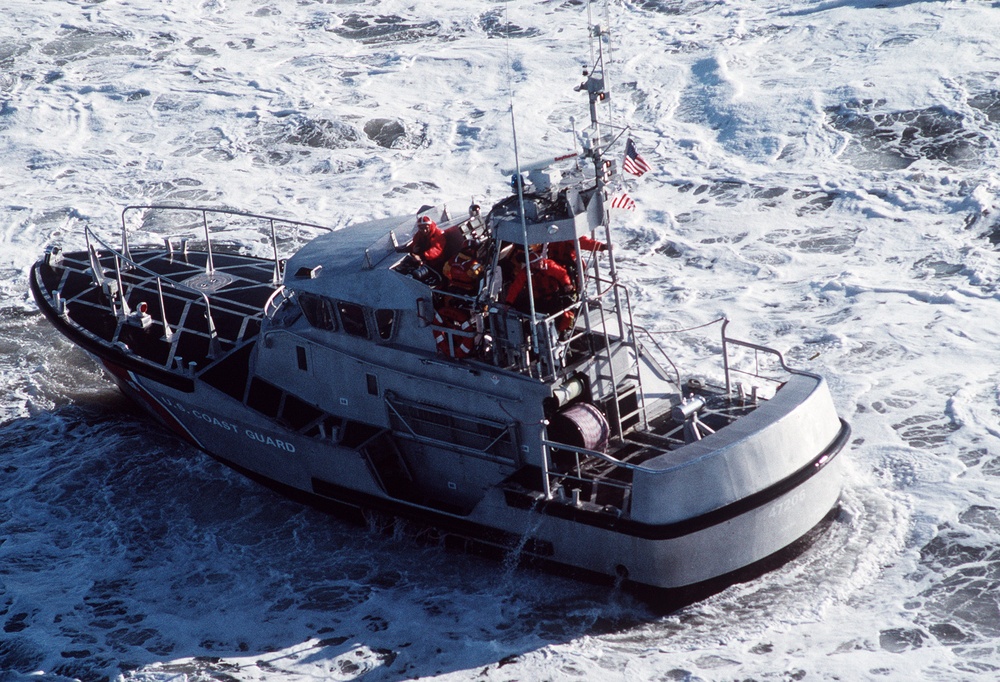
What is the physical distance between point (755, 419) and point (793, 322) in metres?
4.97

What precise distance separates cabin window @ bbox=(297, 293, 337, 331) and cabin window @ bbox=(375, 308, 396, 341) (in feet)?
1.74

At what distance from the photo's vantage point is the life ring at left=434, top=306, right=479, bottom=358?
407 inches

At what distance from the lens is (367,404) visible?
11.2m

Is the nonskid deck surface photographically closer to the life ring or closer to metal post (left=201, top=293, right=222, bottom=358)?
metal post (left=201, top=293, right=222, bottom=358)

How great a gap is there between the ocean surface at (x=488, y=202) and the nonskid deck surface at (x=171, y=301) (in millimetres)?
1229

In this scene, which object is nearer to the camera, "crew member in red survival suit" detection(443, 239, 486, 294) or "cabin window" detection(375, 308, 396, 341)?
"crew member in red survival suit" detection(443, 239, 486, 294)

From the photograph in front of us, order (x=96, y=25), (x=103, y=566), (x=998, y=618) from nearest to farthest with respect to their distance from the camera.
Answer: (x=998, y=618)
(x=103, y=566)
(x=96, y=25)

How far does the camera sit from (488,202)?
18.0m

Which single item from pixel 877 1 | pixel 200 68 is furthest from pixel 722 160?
pixel 200 68

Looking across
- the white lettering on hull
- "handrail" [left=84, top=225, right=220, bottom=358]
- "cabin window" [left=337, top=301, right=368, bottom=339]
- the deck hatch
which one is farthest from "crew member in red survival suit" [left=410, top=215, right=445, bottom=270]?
"handrail" [left=84, top=225, right=220, bottom=358]

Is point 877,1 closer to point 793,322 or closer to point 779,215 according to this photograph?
point 779,215

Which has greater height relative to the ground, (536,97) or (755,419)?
(536,97)

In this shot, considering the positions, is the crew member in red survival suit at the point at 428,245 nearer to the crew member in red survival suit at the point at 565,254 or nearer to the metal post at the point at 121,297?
the crew member in red survival suit at the point at 565,254

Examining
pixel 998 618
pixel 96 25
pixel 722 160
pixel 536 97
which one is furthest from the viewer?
pixel 96 25
